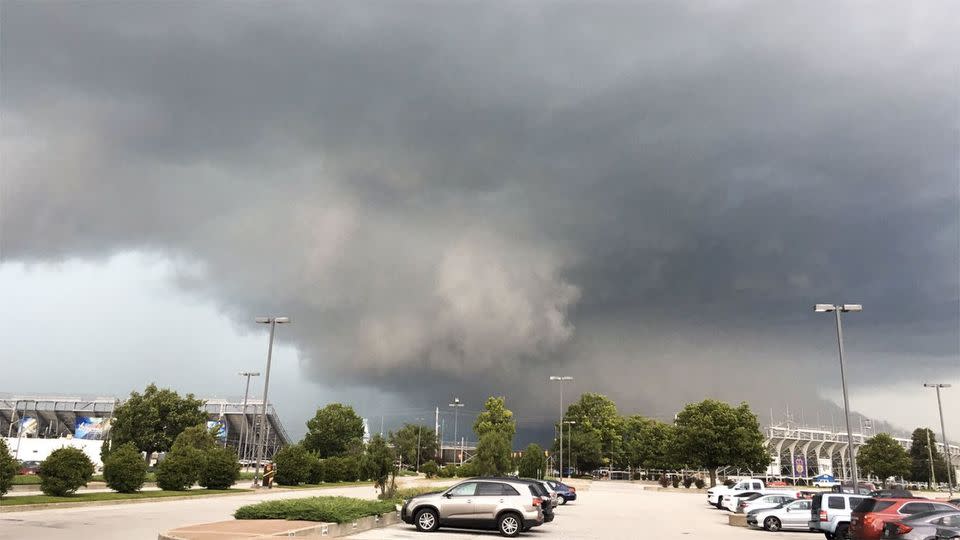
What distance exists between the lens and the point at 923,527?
597 inches

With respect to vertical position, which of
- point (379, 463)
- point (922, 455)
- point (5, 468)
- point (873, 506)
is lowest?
point (922, 455)

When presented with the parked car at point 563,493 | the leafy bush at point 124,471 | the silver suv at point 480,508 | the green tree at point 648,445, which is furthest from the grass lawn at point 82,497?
the green tree at point 648,445

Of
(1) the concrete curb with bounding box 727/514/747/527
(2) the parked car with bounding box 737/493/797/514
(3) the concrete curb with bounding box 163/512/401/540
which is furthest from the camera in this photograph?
(1) the concrete curb with bounding box 727/514/747/527

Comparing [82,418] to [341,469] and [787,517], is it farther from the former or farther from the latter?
[787,517]

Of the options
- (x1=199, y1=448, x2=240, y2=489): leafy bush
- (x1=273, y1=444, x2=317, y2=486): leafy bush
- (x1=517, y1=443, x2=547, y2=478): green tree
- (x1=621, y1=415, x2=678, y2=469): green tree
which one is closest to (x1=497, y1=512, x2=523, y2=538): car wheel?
(x1=199, y1=448, x2=240, y2=489): leafy bush

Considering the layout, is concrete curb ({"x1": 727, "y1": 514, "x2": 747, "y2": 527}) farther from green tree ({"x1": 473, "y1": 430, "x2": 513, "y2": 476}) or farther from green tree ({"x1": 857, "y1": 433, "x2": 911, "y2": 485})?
green tree ({"x1": 857, "y1": 433, "x2": 911, "y2": 485})

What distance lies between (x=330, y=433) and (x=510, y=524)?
69.4 m

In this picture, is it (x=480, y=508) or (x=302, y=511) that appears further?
(x=480, y=508)

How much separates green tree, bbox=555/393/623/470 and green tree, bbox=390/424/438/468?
22.4 meters

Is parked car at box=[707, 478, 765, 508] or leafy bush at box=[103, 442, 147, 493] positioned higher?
leafy bush at box=[103, 442, 147, 493]

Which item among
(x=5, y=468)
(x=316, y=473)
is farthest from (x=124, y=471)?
(x=316, y=473)

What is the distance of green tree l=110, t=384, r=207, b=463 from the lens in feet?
219

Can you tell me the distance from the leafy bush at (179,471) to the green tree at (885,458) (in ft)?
320

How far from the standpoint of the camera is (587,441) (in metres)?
101
